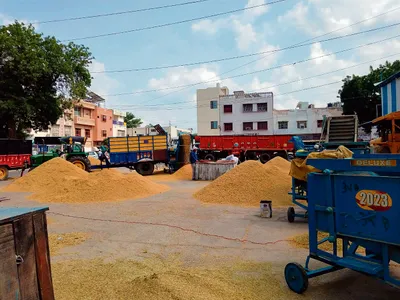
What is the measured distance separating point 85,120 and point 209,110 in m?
19.0

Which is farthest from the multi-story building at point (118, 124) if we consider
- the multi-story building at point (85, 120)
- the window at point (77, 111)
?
the window at point (77, 111)

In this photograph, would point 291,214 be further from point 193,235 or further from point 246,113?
point 246,113

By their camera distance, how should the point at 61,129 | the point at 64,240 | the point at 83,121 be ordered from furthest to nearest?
the point at 83,121, the point at 61,129, the point at 64,240

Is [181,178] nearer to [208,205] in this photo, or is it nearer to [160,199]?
[160,199]

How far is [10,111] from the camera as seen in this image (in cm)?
2139

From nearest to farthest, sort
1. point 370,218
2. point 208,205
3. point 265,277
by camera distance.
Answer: point 370,218 < point 265,277 < point 208,205

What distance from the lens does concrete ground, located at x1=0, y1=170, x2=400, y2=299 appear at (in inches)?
160

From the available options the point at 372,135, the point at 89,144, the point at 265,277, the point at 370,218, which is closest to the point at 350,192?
the point at 370,218

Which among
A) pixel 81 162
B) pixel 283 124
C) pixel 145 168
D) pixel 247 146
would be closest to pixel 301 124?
pixel 283 124

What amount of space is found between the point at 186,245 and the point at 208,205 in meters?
4.04

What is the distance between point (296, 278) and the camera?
3752 millimetres

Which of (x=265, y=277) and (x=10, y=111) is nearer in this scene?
(x=265, y=277)

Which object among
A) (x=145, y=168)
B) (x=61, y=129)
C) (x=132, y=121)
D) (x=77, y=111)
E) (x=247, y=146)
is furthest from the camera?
(x=132, y=121)

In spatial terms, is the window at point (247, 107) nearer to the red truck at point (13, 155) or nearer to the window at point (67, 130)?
the window at point (67, 130)
